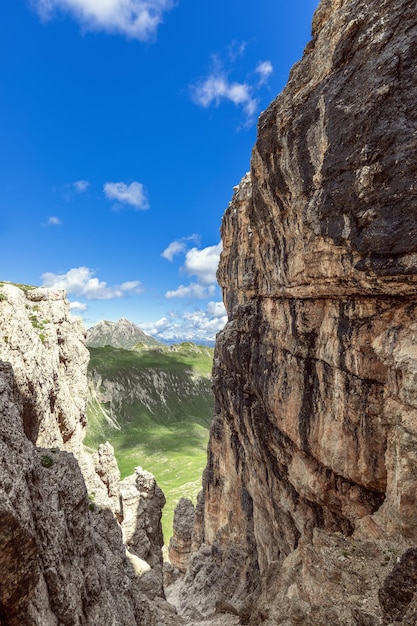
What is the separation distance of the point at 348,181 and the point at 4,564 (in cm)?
2690

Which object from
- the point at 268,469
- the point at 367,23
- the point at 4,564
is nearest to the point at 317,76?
the point at 367,23

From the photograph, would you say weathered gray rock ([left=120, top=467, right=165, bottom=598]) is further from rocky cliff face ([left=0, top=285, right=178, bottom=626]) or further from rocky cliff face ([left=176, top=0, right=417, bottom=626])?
rocky cliff face ([left=176, top=0, right=417, bottom=626])

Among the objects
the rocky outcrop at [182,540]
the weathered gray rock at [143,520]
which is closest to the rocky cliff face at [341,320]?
the weathered gray rock at [143,520]

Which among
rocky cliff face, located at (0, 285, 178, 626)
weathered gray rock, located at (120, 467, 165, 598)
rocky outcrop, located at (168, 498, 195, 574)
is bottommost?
rocky outcrop, located at (168, 498, 195, 574)

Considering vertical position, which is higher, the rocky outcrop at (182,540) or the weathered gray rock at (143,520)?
the weathered gray rock at (143,520)

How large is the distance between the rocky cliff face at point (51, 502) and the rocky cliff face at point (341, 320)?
1288cm

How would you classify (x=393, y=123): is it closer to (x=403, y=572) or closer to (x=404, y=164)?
(x=404, y=164)

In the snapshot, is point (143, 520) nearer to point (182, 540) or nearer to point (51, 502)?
point (182, 540)

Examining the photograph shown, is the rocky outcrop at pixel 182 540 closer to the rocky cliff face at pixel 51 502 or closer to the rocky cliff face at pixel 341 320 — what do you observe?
the rocky cliff face at pixel 51 502

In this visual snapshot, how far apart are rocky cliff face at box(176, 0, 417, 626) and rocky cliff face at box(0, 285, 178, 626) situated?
12.9 meters

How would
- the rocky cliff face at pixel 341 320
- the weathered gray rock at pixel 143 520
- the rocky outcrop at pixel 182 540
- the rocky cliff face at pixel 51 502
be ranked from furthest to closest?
the rocky outcrop at pixel 182 540, the weathered gray rock at pixel 143 520, the rocky cliff face at pixel 341 320, the rocky cliff face at pixel 51 502

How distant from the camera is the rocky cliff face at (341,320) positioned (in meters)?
19.5

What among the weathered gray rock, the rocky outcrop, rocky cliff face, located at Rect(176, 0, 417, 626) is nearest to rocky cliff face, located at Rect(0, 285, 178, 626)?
the weathered gray rock

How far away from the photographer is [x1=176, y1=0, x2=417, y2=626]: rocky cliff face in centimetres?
1953
